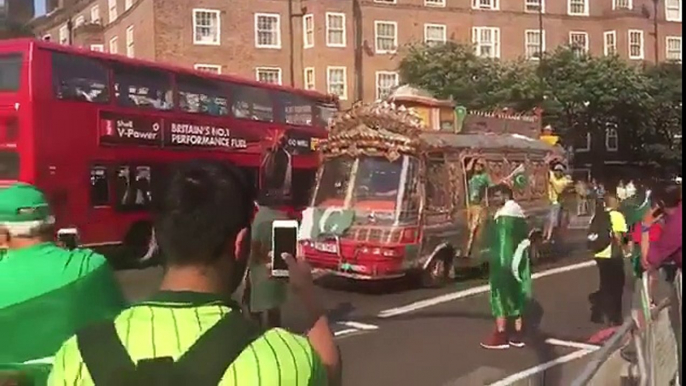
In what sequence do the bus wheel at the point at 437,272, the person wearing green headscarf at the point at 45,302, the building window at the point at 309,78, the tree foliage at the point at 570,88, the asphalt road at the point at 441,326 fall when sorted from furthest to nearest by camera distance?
the bus wheel at the point at 437,272
the building window at the point at 309,78
the tree foliage at the point at 570,88
the asphalt road at the point at 441,326
the person wearing green headscarf at the point at 45,302

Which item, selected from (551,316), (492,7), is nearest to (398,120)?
(492,7)

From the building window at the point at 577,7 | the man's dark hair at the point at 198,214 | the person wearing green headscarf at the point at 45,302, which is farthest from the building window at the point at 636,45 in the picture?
the man's dark hair at the point at 198,214

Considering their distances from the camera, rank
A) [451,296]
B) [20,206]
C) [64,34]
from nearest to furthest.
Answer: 1. [20,206]
2. [64,34]
3. [451,296]

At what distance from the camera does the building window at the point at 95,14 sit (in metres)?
5.27

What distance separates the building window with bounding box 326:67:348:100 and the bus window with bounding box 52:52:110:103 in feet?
4.12

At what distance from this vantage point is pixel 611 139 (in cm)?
517

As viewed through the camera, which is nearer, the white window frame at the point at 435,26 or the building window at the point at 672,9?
the building window at the point at 672,9

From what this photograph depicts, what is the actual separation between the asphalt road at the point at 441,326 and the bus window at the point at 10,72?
1.64 meters

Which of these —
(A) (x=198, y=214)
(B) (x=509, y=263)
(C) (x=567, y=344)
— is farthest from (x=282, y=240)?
(C) (x=567, y=344)

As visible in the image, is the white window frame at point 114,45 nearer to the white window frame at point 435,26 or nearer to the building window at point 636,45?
the white window frame at point 435,26

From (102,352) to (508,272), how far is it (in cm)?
333

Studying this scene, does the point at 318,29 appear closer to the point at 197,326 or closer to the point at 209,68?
the point at 209,68

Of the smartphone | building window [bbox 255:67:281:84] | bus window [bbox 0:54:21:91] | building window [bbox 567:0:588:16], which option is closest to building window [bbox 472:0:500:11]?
building window [bbox 567:0:588:16]

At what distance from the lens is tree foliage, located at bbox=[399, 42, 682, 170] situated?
4680 millimetres
